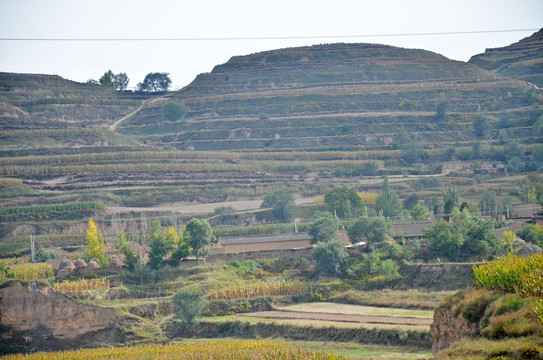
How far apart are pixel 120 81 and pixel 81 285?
323 ft

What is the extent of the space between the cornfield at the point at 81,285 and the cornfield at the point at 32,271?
2.24m

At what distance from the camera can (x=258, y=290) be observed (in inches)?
2069

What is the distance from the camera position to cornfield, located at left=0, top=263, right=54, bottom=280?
53.1 metres

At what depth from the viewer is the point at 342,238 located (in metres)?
62.5

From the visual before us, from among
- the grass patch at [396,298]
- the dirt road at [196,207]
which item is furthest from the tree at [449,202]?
the grass patch at [396,298]

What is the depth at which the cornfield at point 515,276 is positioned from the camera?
26984 millimetres

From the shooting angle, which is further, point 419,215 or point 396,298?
point 419,215

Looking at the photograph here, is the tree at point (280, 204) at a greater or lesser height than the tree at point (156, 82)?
lesser

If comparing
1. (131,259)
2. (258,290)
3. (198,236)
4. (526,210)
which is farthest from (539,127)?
(131,259)

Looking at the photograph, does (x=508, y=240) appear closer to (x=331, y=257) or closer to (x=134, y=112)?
(x=331, y=257)

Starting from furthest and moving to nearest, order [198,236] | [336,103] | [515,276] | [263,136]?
1. [336,103]
2. [263,136]
3. [198,236]
4. [515,276]

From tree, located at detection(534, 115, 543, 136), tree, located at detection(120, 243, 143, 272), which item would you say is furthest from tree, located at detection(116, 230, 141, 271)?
tree, located at detection(534, 115, 543, 136)

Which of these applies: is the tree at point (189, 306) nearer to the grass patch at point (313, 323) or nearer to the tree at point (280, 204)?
the grass patch at point (313, 323)

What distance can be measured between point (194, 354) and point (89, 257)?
2679 cm
